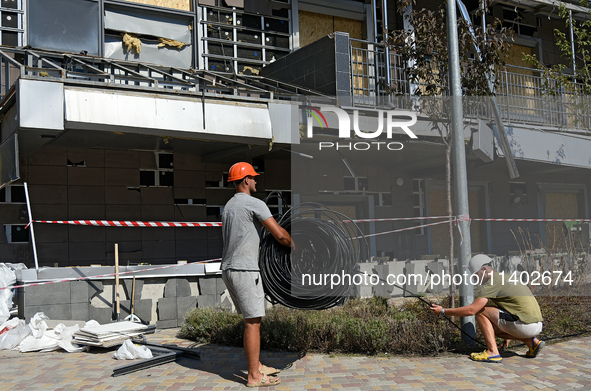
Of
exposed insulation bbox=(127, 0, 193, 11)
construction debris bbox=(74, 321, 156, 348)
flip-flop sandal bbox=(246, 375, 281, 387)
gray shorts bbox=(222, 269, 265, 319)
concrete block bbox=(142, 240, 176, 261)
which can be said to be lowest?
flip-flop sandal bbox=(246, 375, 281, 387)

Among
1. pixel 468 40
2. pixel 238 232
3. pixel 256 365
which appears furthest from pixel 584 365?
pixel 468 40

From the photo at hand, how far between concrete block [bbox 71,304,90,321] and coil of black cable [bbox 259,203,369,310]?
12.9 ft

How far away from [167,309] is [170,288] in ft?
1.09

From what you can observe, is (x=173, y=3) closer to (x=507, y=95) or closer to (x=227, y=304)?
(x=227, y=304)

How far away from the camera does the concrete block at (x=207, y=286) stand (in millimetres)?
9219

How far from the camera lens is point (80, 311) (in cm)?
825

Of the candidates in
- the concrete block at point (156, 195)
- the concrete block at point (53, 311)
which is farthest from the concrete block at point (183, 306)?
the concrete block at point (156, 195)

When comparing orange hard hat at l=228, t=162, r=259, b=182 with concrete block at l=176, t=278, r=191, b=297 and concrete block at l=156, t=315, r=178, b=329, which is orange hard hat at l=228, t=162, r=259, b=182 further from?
concrete block at l=156, t=315, r=178, b=329

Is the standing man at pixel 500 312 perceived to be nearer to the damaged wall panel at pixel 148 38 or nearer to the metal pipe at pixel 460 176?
the metal pipe at pixel 460 176

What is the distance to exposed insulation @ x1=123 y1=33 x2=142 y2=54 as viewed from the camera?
11633 mm

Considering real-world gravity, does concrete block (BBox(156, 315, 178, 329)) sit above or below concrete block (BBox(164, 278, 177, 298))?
below

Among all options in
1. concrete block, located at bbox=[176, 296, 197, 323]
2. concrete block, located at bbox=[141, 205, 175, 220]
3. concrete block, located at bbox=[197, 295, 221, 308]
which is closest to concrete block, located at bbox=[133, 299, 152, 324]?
concrete block, located at bbox=[176, 296, 197, 323]

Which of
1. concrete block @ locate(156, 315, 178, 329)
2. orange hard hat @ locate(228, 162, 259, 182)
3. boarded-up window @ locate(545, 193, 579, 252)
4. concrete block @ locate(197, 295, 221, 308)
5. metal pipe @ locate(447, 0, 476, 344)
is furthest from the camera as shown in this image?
boarded-up window @ locate(545, 193, 579, 252)

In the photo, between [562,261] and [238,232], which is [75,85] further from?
[562,261]
